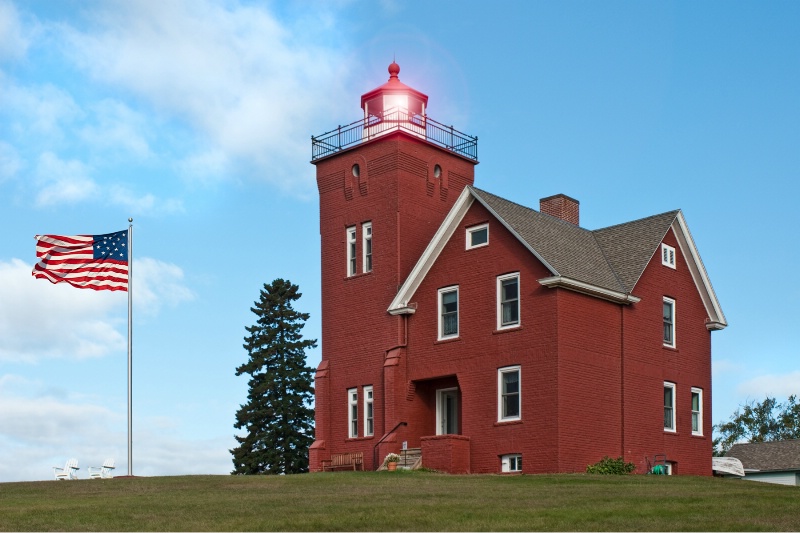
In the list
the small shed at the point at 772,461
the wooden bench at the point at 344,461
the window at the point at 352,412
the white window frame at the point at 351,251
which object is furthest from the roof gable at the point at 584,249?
the small shed at the point at 772,461

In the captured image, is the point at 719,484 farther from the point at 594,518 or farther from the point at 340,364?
the point at 340,364

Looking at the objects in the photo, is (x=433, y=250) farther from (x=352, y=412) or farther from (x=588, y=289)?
(x=352, y=412)

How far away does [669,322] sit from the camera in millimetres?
38656

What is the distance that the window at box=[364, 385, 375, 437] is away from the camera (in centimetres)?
3819

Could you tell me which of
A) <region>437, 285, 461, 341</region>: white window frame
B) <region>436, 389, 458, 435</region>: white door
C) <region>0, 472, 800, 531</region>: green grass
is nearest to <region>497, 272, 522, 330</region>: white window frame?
<region>437, 285, 461, 341</region>: white window frame

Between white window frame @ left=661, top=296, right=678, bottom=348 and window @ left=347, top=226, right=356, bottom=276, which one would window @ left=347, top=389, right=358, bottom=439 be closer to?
window @ left=347, top=226, right=356, bottom=276

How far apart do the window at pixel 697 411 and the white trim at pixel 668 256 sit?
Result: 4328 mm

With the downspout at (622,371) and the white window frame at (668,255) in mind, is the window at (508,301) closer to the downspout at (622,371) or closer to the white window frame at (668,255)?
the downspout at (622,371)

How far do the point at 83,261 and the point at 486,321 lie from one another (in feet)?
40.3

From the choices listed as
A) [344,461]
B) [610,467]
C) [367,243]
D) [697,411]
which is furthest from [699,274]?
[344,461]

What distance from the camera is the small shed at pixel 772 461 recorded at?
57406 mm

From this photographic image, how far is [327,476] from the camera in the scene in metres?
31.6

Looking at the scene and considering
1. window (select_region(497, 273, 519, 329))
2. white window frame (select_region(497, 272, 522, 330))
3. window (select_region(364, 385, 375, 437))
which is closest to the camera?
white window frame (select_region(497, 272, 522, 330))

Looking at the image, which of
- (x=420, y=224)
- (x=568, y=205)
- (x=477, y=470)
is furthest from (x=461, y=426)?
(x=568, y=205)
